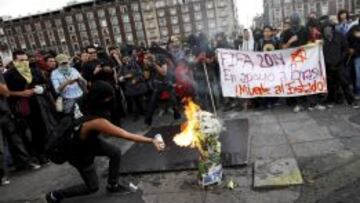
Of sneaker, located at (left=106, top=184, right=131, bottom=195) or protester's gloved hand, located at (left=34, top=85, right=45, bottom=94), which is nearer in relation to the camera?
sneaker, located at (left=106, top=184, right=131, bottom=195)

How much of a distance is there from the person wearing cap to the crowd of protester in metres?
0.02

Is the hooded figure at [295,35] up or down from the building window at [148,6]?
up

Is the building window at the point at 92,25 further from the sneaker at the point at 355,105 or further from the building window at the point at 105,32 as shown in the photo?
the sneaker at the point at 355,105

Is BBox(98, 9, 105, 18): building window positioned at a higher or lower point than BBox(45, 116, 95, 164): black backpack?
lower

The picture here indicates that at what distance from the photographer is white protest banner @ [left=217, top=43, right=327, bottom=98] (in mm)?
8953

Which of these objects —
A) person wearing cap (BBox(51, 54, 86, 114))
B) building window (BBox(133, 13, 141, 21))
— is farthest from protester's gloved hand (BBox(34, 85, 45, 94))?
building window (BBox(133, 13, 141, 21))

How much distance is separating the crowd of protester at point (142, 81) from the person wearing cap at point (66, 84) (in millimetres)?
19

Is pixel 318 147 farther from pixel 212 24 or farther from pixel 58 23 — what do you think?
pixel 58 23

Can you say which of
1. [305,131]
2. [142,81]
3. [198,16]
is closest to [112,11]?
[198,16]

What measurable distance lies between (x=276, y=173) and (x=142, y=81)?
219 inches

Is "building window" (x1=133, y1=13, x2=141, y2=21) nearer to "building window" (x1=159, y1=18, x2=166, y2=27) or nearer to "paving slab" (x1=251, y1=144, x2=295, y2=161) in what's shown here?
"building window" (x1=159, y1=18, x2=166, y2=27)

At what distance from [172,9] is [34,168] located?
110899mm

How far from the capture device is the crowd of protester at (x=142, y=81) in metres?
7.73

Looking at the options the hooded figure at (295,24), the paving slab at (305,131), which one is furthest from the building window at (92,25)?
the paving slab at (305,131)
